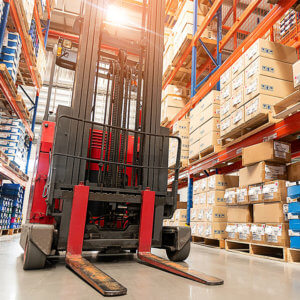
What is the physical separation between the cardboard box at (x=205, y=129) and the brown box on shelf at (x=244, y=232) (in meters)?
1.81

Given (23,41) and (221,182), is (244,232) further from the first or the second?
(23,41)

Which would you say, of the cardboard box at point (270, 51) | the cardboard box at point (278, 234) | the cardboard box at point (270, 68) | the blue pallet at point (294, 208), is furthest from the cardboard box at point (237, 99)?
the cardboard box at point (278, 234)

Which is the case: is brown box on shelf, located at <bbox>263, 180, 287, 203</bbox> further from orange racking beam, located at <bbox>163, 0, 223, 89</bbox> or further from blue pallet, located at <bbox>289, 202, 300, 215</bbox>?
orange racking beam, located at <bbox>163, 0, 223, 89</bbox>

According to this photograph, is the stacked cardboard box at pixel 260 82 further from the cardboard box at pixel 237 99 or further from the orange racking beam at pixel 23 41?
the orange racking beam at pixel 23 41

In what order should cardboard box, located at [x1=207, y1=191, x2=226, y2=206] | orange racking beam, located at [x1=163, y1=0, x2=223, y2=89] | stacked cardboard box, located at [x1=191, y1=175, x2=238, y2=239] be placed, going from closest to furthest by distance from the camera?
stacked cardboard box, located at [x1=191, y1=175, x2=238, y2=239], cardboard box, located at [x1=207, y1=191, x2=226, y2=206], orange racking beam, located at [x1=163, y1=0, x2=223, y2=89]

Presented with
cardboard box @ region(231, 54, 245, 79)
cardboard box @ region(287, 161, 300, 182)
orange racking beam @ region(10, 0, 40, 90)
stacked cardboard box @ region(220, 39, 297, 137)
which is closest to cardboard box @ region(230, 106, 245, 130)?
stacked cardboard box @ region(220, 39, 297, 137)

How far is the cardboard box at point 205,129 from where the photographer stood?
5.10 metres

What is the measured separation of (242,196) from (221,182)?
3.31 feet

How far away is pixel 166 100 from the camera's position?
805cm

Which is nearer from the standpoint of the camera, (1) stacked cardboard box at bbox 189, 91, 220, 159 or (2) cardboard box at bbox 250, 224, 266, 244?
(2) cardboard box at bbox 250, 224, 266, 244

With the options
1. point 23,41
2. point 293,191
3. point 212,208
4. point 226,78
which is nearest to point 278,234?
point 293,191

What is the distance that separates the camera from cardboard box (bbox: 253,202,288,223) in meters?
3.35

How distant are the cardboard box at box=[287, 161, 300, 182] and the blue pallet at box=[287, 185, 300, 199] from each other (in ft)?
1.61

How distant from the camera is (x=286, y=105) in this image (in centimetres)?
355
